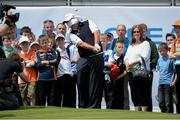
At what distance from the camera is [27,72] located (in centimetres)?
1092

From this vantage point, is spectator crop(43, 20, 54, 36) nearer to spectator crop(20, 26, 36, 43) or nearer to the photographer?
spectator crop(20, 26, 36, 43)

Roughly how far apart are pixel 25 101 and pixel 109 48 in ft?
5.99

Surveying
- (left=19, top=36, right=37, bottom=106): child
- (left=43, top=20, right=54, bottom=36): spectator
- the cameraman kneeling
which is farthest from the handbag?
the cameraman kneeling

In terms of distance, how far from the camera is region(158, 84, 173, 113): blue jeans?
10586 millimetres

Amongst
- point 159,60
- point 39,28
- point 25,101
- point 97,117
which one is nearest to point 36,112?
point 97,117

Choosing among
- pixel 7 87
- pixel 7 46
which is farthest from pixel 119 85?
pixel 7 87

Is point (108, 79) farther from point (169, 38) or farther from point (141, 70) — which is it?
point (169, 38)

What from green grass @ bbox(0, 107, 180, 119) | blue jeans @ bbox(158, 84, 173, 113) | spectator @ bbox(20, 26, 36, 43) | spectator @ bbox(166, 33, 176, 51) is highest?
spectator @ bbox(20, 26, 36, 43)

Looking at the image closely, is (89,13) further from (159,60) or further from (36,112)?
(36,112)

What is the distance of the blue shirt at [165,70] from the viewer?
10695 millimetres

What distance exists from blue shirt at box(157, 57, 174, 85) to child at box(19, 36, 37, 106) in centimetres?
217

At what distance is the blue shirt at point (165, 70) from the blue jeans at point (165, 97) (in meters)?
0.09

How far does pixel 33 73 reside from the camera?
10.9m

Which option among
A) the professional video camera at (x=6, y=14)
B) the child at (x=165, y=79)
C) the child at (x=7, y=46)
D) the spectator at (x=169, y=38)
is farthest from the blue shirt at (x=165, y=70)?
the professional video camera at (x=6, y=14)
